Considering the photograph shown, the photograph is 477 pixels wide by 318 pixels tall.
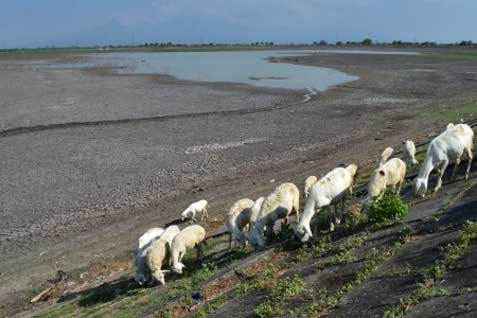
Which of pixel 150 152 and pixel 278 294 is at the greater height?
pixel 278 294

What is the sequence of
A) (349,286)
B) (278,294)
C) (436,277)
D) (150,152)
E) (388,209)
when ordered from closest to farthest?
1. (436,277)
2. (349,286)
3. (278,294)
4. (388,209)
5. (150,152)

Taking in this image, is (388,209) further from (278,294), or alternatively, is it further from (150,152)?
(150,152)

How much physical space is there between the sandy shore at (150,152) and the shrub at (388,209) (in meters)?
7.51

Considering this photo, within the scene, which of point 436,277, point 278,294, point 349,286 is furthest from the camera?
point 278,294

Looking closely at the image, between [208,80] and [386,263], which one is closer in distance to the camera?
[386,263]

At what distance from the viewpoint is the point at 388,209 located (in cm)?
1345

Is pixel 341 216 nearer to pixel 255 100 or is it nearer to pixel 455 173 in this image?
pixel 455 173

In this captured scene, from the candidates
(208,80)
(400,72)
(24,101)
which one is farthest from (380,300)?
(400,72)

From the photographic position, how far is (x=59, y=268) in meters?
18.2

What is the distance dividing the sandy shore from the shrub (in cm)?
751

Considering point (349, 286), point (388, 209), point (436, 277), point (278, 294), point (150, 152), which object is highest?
point (388, 209)

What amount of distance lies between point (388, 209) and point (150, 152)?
22019mm

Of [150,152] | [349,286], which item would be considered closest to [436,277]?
[349,286]

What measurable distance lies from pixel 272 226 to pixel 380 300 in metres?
6.30
